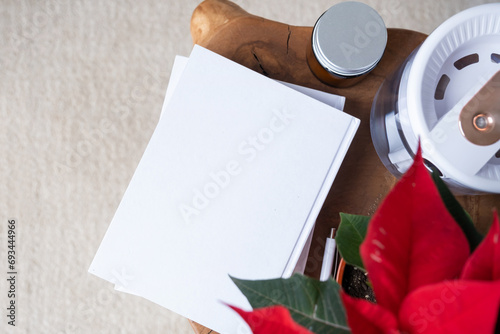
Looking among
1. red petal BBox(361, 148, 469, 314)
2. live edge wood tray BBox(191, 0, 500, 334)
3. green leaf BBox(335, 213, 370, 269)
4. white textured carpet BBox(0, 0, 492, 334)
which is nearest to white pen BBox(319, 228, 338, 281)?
live edge wood tray BBox(191, 0, 500, 334)

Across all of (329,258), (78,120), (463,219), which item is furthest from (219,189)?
(78,120)

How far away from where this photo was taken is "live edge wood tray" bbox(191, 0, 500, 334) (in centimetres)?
48

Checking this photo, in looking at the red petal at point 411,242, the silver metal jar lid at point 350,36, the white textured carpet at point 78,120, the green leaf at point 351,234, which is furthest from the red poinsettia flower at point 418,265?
the white textured carpet at point 78,120

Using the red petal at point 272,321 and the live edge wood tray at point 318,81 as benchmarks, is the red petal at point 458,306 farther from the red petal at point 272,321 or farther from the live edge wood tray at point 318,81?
the live edge wood tray at point 318,81

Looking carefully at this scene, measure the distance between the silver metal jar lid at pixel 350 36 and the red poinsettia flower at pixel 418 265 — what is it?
0.23 meters

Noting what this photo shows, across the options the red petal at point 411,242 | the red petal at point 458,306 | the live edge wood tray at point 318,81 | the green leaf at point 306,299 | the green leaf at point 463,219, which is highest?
the live edge wood tray at point 318,81

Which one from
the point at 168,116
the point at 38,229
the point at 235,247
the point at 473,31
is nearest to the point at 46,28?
the point at 38,229

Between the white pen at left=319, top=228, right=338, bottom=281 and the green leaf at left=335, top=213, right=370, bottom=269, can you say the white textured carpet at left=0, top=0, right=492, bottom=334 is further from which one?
the green leaf at left=335, top=213, right=370, bottom=269

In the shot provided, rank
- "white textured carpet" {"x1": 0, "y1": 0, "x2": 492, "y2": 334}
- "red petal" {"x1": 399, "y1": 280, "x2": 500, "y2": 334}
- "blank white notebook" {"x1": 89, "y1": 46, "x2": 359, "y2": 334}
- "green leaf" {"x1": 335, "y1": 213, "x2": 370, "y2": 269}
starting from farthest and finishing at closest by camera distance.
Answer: "white textured carpet" {"x1": 0, "y1": 0, "x2": 492, "y2": 334}, "blank white notebook" {"x1": 89, "y1": 46, "x2": 359, "y2": 334}, "green leaf" {"x1": 335, "y1": 213, "x2": 370, "y2": 269}, "red petal" {"x1": 399, "y1": 280, "x2": 500, "y2": 334}

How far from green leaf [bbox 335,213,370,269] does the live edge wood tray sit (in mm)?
149

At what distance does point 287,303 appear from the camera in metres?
0.26

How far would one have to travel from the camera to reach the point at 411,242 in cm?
22

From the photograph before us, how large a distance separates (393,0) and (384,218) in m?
0.82

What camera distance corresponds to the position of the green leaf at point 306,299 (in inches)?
9.6
